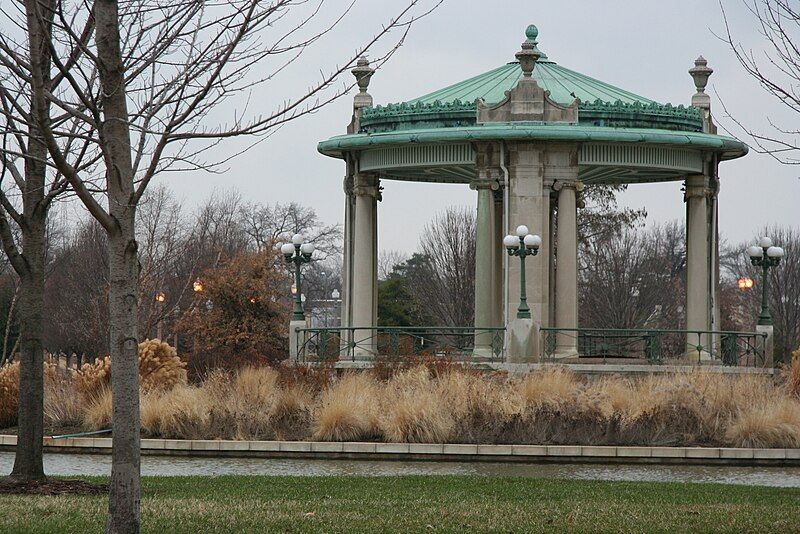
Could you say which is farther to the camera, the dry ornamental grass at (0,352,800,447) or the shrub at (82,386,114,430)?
the shrub at (82,386,114,430)

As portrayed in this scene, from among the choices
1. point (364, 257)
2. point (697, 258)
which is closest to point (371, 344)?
point (364, 257)

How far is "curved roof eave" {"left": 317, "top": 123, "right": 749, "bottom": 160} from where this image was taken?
2948cm

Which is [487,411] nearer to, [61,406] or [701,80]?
[61,406]

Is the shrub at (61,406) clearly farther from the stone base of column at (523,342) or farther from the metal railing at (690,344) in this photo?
the metal railing at (690,344)

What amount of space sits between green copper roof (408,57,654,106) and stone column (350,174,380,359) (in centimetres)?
233

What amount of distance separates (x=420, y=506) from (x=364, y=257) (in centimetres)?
1853

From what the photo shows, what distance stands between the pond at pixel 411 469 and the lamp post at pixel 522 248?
826 centimetres

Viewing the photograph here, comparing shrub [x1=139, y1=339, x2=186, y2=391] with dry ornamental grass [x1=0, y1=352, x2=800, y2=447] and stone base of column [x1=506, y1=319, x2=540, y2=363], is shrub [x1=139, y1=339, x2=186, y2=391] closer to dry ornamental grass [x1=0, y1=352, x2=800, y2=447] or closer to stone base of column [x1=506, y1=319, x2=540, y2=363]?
dry ornamental grass [x1=0, y1=352, x2=800, y2=447]

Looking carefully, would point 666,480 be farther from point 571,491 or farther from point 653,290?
point 653,290

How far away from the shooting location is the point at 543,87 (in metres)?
33.4

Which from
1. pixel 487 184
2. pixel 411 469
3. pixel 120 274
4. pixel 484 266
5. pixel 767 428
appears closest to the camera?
pixel 120 274

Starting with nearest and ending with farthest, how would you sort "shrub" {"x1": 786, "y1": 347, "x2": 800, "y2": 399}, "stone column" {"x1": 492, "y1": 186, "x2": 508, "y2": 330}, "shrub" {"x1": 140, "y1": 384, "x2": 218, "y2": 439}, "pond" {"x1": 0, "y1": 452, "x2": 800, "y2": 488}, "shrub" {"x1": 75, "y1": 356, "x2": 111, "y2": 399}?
"pond" {"x1": 0, "y1": 452, "x2": 800, "y2": 488}, "shrub" {"x1": 140, "y1": 384, "x2": 218, "y2": 439}, "shrub" {"x1": 75, "y1": 356, "x2": 111, "y2": 399}, "shrub" {"x1": 786, "y1": 347, "x2": 800, "y2": 399}, "stone column" {"x1": 492, "y1": 186, "x2": 508, "y2": 330}

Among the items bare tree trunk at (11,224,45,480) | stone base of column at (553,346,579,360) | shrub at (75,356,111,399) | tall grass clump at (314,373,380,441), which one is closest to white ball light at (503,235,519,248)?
stone base of column at (553,346,579,360)

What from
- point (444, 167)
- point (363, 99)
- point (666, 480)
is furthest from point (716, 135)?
point (666, 480)
